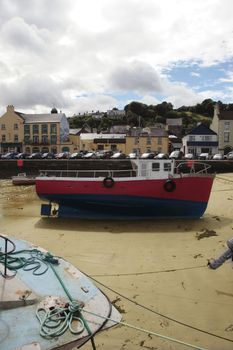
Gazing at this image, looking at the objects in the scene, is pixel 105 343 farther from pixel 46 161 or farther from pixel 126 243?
pixel 46 161

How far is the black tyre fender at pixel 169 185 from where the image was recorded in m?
14.5

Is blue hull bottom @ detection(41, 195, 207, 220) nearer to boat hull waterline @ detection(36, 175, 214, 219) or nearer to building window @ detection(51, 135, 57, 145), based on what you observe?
boat hull waterline @ detection(36, 175, 214, 219)

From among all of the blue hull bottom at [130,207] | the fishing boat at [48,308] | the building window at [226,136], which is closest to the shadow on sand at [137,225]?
the blue hull bottom at [130,207]

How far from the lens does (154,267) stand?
30.0ft

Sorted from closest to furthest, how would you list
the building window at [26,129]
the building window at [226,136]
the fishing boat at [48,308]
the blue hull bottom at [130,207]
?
the fishing boat at [48,308], the blue hull bottom at [130,207], the building window at [226,136], the building window at [26,129]

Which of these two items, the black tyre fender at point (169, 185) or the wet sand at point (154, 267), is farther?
the black tyre fender at point (169, 185)

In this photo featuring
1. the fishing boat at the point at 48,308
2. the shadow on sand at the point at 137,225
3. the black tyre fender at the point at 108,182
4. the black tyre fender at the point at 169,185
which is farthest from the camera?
the black tyre fender at the point at 108,182

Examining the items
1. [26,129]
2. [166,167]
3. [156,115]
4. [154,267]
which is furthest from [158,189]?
[156,115]

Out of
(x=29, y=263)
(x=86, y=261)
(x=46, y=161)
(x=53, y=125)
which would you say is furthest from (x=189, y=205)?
(x=53, y=125)

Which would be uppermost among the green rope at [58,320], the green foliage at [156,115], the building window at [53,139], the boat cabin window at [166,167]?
the green foliage at [156,115]

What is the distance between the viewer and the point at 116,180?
585 inches

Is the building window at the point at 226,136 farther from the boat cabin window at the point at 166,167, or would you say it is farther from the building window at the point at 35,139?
the boat cabin window at the point at 166,167

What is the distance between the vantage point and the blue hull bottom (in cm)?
1470

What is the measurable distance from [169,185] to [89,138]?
50.5 m
